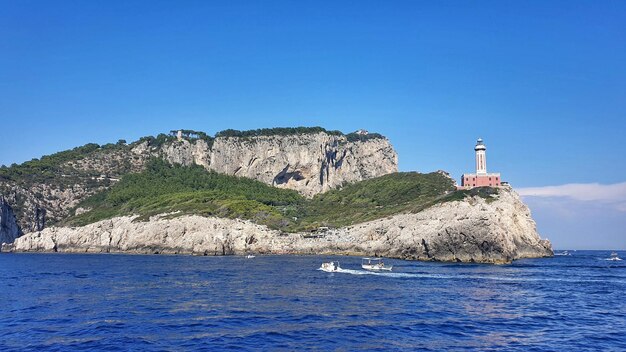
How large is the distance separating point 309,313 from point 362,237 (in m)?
83.4

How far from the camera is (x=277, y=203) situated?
184000 mm

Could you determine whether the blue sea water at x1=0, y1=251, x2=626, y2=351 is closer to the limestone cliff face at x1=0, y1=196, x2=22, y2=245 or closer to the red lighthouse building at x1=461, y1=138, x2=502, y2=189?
the red lighthouse building at x1=461, y1=138, x2=502, y2=189

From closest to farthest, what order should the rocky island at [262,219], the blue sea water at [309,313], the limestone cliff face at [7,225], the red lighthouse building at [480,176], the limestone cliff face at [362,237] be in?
the blue sea water at [309,313] → the limestone cliff face at [362,237] → the rocky island at [262,219] → the red lighthouse building at [480,176] → the limestone cliff face at [7,225]

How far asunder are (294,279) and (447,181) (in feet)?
382

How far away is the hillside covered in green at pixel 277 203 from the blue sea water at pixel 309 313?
74.7 metres

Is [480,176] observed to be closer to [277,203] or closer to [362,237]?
[362,237]

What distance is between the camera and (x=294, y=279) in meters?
64.8

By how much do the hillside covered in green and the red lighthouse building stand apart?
6.65 meters

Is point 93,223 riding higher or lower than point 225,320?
higher

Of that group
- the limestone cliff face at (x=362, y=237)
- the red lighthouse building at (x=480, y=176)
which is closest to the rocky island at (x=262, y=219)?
the limestone cliff face at (x=362, y=237)

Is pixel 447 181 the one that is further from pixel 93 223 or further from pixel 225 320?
pixel 225 320

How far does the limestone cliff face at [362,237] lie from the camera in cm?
10100

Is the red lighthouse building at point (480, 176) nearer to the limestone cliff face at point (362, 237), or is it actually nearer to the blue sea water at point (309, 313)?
the limestone cliff face at point (362, 237)

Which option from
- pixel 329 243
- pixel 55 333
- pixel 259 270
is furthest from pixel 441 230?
pixel 55 333
